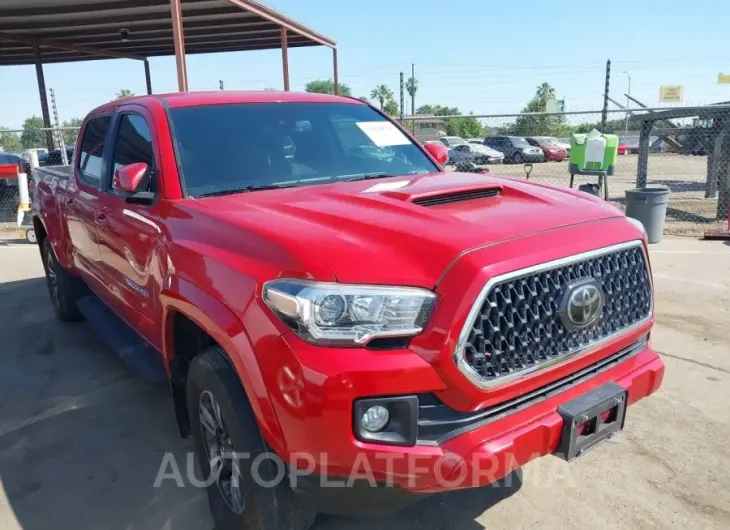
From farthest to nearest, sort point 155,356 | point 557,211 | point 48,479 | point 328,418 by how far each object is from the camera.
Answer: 1. point 155,356
2. point 48,479
3. point 557,211
4. point 328,418

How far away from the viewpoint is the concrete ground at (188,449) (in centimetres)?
276

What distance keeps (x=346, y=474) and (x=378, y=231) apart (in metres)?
0.84

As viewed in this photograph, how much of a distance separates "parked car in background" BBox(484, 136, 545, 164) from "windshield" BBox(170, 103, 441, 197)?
28.9 metres

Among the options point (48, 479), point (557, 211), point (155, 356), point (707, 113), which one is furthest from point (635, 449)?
point (707, 113)

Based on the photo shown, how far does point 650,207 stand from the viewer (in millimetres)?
8250

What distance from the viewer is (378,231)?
2191 mm

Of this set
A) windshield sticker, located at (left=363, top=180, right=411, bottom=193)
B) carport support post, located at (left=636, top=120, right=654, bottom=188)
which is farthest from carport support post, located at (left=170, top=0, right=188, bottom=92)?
carport support post, located at (left=636, top=120, right=654, bottom=188)

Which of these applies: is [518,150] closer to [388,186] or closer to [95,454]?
[388,186]

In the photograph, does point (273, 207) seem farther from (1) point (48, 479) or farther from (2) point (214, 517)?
(1) point (48, 479)

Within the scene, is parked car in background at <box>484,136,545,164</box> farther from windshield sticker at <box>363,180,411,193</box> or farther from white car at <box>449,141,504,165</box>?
windshield sticker at <box>363,180,411,193</box>

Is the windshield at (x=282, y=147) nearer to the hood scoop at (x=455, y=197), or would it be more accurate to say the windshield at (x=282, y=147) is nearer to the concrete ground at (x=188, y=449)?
the hood scoop at (x=455, y=197)

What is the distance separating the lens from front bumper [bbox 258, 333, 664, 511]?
1.89 m

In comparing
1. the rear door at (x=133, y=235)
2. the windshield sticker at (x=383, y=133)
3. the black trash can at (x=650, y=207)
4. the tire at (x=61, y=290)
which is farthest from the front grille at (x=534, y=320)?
the black trash can at (x=650, y=207)

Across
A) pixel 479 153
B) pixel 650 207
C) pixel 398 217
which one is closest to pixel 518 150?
pixel 479 153
